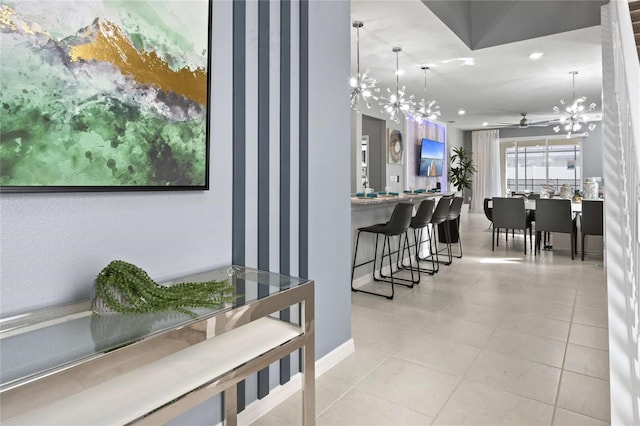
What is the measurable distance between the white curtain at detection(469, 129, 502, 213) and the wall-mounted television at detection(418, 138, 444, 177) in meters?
2.63

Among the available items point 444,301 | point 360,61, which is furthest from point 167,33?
point 360,61

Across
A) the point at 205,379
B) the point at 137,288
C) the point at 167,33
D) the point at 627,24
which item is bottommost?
the point at 205,379

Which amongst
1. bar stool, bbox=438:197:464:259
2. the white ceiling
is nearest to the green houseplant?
the white ceiling

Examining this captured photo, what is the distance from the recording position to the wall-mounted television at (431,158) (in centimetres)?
1020

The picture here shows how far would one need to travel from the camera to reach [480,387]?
2199mm

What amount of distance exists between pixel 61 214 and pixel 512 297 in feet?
12.8

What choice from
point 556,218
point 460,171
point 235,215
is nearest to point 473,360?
point 235,215

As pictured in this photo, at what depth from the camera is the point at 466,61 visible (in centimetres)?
575

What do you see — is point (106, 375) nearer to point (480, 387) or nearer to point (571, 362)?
point (480, 387)

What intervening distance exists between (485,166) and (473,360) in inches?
477

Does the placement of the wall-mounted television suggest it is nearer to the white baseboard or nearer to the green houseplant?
the green houseplant

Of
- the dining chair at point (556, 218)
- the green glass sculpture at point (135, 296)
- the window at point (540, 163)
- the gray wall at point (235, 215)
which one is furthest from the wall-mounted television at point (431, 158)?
the green glass sculpture at point (135, 296)

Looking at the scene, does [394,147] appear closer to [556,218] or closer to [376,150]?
[376,150]

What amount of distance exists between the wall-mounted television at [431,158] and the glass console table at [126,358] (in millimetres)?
9273
